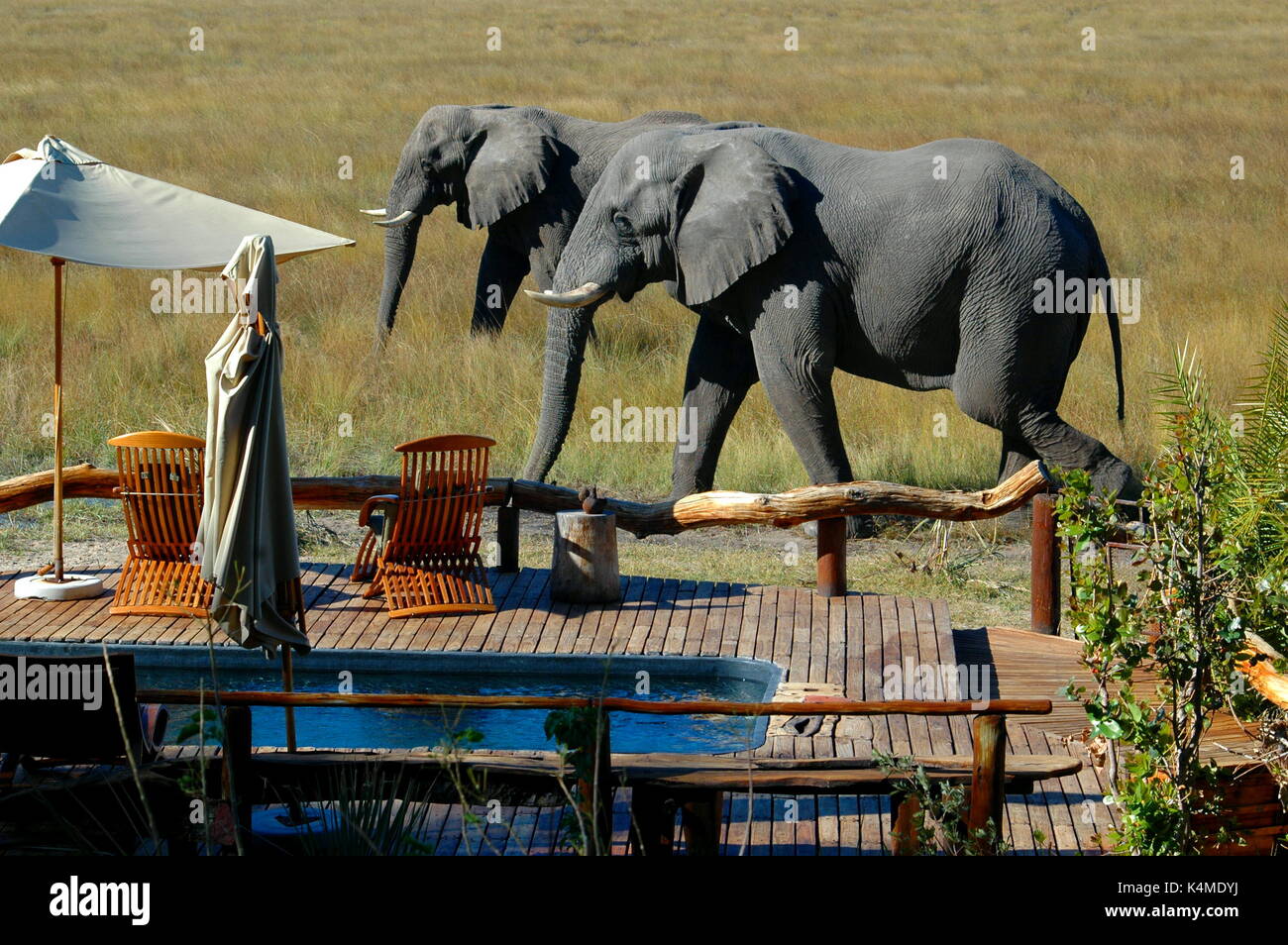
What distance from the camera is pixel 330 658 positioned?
26.9ft

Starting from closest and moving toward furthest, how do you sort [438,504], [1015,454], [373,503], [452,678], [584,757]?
1. [584,757]
2. [452,678]
3. [438,504]
4. [373,503]
5. [1015,454]

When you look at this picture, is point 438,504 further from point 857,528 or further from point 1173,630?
point 1173,630

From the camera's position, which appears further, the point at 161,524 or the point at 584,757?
the point at 161,524

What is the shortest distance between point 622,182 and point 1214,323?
25.3 feet

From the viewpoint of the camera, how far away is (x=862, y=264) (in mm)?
10102

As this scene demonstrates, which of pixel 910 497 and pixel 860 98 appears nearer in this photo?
pixel 910 497

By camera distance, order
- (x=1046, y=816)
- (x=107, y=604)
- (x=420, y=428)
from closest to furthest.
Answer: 1. (x=1046, y=816)
2. (x=107, y=604)
3. (x=420, y=428)

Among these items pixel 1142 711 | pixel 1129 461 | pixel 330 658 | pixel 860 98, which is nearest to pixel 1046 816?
pixel 1142 711

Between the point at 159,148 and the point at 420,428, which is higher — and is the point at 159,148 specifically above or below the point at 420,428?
above

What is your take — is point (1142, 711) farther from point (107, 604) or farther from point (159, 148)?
point (159, 148)

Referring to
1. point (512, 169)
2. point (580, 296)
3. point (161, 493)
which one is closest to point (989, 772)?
point (161, 493)

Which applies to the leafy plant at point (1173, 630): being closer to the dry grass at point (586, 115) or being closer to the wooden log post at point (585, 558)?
the wooden log post at point (585, 558)

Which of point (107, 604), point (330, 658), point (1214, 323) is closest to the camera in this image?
point (330, 658)

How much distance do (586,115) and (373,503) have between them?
2133 centimetres
